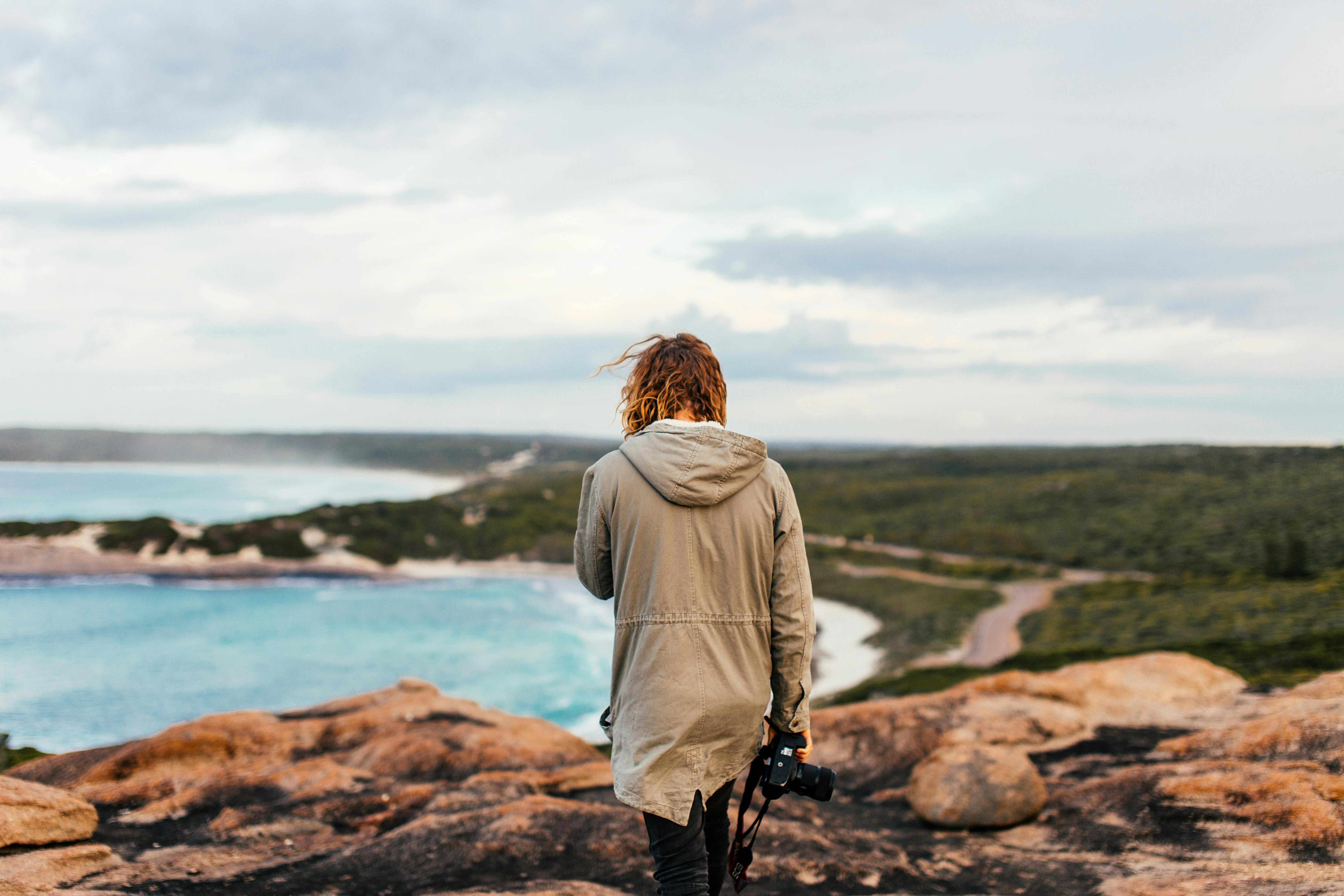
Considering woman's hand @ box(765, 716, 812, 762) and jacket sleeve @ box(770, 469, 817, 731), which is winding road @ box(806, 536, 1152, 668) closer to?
woman's hand @ box(765, 716, 812, 762)

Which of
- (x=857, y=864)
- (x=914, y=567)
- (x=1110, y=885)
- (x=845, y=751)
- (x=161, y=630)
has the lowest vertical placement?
(x=161, y=630)

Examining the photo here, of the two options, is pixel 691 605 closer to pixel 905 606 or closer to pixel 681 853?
pixel 681 853

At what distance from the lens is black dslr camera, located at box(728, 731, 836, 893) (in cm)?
262

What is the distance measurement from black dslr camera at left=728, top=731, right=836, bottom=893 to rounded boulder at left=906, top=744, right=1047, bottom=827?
15.9 feet

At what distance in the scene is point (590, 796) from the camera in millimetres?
7492

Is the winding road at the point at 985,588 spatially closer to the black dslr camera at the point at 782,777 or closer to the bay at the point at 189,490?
the black dslr camera at the point at 782,777

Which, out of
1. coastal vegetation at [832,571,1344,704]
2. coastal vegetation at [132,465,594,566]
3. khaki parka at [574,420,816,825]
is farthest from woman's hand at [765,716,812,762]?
coastal vegetation at [132,465,594,566]

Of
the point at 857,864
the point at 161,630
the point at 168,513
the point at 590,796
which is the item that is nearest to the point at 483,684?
the point at 161,630

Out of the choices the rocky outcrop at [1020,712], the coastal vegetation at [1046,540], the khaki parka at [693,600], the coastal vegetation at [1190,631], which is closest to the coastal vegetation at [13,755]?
the khaki parka at [693,600]

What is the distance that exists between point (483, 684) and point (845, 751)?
30753 mm

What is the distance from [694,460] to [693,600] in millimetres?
479

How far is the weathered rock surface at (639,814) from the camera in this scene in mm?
5020

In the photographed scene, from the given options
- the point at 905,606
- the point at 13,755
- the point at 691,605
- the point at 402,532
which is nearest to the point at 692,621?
the point at 691,605

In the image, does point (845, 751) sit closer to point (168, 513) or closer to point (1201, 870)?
point (1201, 870)
